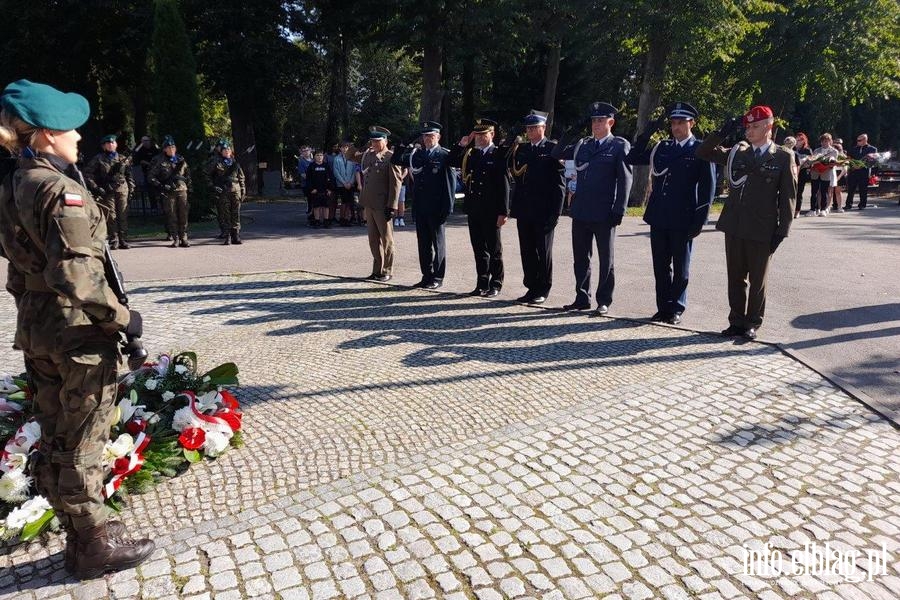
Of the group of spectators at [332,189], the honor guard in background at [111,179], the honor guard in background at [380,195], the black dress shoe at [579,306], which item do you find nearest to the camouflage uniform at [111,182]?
the honor guard in background at [111,179]

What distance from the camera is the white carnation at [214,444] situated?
409 cm

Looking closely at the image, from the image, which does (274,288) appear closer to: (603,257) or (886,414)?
(603,257)

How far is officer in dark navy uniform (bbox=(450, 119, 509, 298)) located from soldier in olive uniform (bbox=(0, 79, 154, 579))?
5863 millimetres

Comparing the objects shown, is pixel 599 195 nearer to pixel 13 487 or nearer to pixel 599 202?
pixel 599 202

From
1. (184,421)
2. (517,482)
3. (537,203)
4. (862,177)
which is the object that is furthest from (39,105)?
(862,177)

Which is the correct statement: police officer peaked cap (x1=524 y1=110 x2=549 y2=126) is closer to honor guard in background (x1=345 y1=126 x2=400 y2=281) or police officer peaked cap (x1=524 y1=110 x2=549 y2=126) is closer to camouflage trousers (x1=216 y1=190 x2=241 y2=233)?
honor guard in background (x1=345 y1=126 x2=400 y2=281)

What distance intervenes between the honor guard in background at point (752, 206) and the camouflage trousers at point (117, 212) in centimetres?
1004

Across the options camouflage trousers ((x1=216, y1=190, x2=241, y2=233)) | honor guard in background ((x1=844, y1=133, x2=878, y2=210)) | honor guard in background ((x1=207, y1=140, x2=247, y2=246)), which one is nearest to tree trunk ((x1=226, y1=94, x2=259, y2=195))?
honor guard in background ((x1=207, y1=140, x2=247, y2=246))

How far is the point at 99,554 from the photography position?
3012 mm

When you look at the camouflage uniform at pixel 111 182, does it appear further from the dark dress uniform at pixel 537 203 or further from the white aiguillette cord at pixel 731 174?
the white aiguillette cord at pixel 731 174

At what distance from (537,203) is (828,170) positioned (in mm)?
13289

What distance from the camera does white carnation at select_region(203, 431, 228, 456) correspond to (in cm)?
409

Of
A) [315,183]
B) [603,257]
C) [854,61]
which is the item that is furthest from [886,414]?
[854,61]

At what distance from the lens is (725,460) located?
13.6 feet
